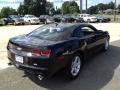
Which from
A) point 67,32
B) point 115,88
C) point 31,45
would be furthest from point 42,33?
point 115,88

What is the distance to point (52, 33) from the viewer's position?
6012mm

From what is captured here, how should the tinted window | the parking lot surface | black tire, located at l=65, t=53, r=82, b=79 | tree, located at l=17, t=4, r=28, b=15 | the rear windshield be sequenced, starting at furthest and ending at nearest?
tree, located at l=17, t=4, r=28, b=15 < the tinted window < the rear windshield < black tire, located at l=65, t=53, r=82, b=79 < the parking lot surface

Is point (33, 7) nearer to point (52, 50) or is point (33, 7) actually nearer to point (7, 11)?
point (7, 11)

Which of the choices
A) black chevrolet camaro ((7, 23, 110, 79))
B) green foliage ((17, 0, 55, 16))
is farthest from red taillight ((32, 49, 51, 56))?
green foliage ((17, 0, 55, 16))

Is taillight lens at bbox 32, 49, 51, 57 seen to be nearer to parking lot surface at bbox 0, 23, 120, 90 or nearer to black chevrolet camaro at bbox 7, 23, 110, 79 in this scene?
black chevrolet camaro at bbox 7, 23, 110, 79

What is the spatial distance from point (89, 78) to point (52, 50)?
1.50 m

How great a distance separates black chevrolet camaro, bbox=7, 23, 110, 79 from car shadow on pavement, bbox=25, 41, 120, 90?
0.87ft

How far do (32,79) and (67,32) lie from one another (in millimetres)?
1620

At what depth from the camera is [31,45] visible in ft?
16.6

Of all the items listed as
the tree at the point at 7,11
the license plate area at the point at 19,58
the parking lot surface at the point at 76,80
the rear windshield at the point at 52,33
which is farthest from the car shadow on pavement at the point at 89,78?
the tree at the point at 7,11

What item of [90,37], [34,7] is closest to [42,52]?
[90,37]

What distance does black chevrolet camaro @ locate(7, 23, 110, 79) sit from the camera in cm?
486

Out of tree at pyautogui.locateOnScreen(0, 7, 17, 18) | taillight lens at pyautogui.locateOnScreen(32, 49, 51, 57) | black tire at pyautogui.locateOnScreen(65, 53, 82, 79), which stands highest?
tree at pyautogui.locateOnScreen(0, 7, 17, 18)

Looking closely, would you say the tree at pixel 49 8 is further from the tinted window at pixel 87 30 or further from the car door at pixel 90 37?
the car door at pixel 90 37
